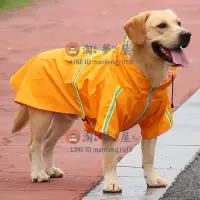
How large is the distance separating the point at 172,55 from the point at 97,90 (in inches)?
27.0

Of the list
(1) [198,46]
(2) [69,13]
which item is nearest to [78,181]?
(1) [198,46]

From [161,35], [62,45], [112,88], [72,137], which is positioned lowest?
A: [62,45]

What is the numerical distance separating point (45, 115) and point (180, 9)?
1446cm

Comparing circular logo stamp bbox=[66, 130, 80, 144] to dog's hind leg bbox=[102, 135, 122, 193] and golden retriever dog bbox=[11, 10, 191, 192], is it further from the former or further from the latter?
dog's hind leg bbox=[102, 135, 122, 193]

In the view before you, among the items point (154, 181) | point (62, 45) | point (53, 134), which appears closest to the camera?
point (154, 181)

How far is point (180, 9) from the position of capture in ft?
70.1

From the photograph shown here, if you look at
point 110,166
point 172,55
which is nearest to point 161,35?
point 172,55

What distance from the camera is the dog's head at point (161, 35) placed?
264 inches

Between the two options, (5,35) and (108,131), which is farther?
(5,35)

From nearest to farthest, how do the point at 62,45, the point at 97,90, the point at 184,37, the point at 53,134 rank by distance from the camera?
the point at 184,37 → the point at 97,90 → the point at 53,134 → the point at 62,45

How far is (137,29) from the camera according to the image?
268 inches

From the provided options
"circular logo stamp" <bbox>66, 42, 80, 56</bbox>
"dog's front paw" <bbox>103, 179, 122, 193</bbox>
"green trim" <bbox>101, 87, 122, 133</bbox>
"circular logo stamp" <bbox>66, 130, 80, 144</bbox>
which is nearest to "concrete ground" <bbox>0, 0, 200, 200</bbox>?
"circular logo stamp" <bbox>66, 130, 80, 144</bbox>

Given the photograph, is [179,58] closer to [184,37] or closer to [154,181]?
[184,37]

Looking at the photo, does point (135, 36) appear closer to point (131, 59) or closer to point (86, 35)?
point (131, 59)
